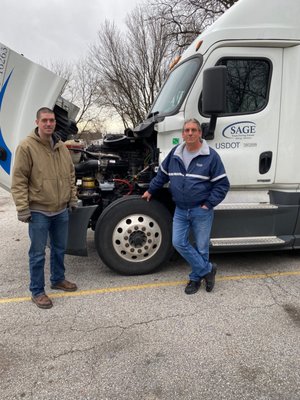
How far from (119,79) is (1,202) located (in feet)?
54.1

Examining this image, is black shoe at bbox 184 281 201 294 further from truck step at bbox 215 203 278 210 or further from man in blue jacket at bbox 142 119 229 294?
truck step at bbox 215 203 278 210

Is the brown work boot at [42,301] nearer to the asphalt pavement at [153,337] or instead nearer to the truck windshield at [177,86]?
the asphalt pavement at [153,337]

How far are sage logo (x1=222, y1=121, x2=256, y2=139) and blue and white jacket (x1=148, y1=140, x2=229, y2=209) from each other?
0.65 meters

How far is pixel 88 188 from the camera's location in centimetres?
438

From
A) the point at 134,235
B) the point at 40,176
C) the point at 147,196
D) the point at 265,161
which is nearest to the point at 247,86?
the point at 265,161

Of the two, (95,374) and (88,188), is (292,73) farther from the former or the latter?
(95,374)

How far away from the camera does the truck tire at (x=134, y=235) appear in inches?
159

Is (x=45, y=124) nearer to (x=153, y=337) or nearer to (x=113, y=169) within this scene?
(x=113, y=169)

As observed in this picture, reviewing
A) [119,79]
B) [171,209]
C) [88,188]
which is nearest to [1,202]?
[88,188]

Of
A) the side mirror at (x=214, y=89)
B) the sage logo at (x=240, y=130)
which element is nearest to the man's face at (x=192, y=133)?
the side mirror at (x=214, y=89)

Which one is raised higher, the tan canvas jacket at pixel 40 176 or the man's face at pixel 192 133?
the man's face at pixel 192 133

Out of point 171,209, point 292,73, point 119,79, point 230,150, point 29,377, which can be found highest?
point 119,79

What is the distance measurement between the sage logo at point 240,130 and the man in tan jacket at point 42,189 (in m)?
1.81

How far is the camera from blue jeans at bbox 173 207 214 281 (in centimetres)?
358
